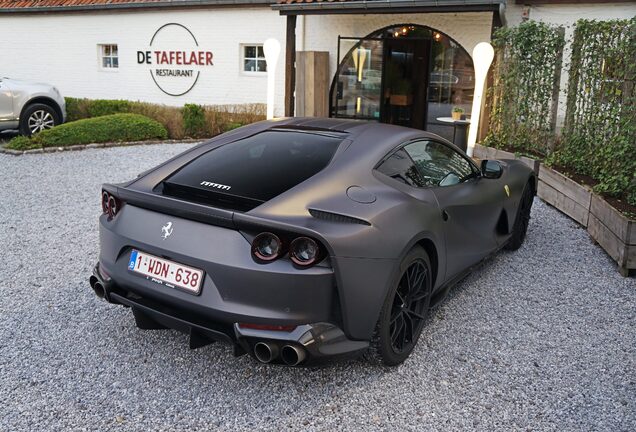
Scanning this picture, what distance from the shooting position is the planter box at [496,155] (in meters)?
8.15

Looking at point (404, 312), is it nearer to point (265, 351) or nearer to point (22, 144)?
point (265, 351)

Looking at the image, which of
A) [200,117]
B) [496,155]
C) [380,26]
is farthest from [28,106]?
[496,155]

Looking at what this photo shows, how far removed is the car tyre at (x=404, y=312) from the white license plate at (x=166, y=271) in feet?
3.25

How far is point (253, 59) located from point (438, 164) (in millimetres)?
11283

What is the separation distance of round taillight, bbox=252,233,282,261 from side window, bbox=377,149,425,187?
961 mm

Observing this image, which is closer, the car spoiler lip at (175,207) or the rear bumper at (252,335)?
the rear bumper at (252,335)

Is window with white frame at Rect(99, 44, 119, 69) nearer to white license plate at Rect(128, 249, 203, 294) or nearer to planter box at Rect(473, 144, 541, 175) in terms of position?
planter box at Rect(473, 144, 541, 175)

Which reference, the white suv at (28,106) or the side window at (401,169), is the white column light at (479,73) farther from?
the white suv at (28,106)

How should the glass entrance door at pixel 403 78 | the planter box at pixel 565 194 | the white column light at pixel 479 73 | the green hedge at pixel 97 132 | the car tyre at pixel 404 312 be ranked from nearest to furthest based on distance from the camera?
1. the car tyre at pixel 404 312
2. the planter box at pixel 565 194
3. the white column light at pixel 479 73
4. the green hedge at pixel 97 132
5. the glass entrance door at pixel 403 78

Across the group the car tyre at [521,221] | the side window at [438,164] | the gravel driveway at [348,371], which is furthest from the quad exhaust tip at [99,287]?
the car tyre at [521,221]

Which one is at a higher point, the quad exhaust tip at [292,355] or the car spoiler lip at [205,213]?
the car spoiler lip at [205,213]

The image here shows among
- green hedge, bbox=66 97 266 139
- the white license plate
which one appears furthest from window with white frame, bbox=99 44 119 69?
the white license plate

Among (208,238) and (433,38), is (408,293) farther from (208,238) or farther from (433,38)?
(433,38)

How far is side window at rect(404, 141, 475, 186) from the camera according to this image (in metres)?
3.92
